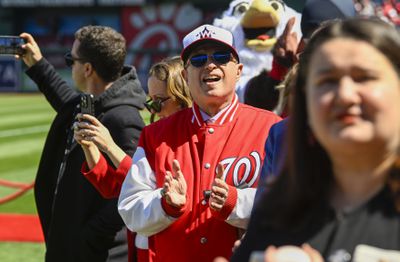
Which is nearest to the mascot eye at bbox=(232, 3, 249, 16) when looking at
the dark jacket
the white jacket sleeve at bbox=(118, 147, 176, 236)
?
the dark jacket

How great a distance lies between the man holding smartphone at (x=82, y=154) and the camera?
4656 millimetres

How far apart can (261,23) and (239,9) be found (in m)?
0.47

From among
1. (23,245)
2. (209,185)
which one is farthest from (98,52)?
(23,245)

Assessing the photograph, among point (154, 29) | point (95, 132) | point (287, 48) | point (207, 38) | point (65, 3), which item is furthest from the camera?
point (65, 3)

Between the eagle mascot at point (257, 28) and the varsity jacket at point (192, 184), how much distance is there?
243cm

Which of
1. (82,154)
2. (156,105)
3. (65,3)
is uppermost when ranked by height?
(156,105)

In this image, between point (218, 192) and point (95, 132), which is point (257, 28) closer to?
point (95, 132)

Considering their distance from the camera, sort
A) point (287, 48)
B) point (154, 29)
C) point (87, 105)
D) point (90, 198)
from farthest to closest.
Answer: point (154, 29)
point (287, 48)
point (90, 198)
point (87, 105)

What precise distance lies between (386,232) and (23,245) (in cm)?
672

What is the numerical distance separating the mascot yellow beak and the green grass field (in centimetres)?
262

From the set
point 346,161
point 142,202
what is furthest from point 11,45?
point 346,161

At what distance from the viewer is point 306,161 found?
2.00 m

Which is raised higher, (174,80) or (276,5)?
(276,5)

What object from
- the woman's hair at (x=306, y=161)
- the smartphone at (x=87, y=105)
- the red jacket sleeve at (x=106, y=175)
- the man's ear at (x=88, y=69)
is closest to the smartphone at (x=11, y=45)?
the man's ear at (x=88, y=69)
